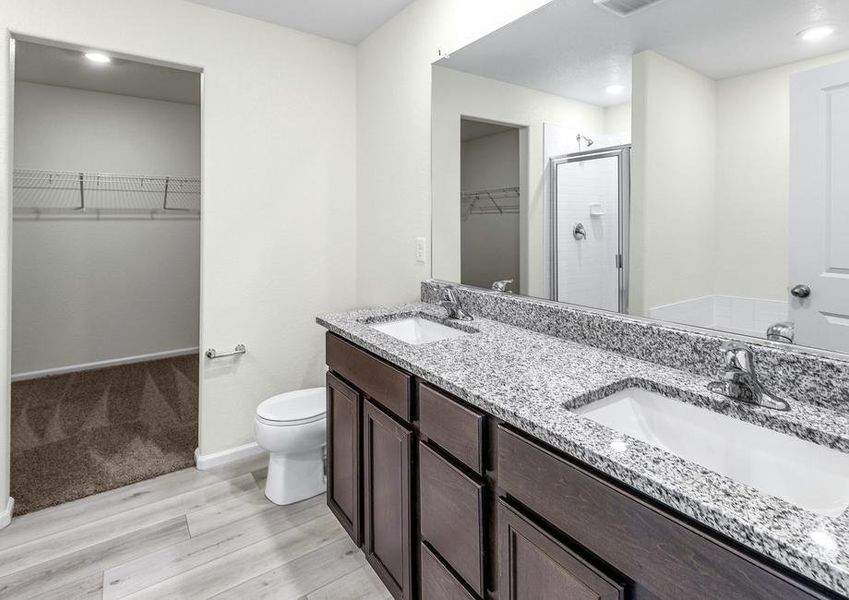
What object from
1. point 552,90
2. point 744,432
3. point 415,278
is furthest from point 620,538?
point 415,278

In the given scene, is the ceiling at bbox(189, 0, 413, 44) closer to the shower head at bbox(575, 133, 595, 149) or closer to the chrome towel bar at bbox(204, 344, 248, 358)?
the shower head at bbox(575, 133, 595, 149)

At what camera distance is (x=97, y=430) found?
2.85m

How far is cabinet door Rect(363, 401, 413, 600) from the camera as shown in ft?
4.43

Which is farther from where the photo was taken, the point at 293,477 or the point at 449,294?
the point at 293,477

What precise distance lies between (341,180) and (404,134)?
585mm

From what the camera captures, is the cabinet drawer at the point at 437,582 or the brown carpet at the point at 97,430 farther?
the brown carpet at the point at 97,430

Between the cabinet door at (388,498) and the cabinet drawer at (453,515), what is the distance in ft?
0.29

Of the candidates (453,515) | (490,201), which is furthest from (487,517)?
(490,201)

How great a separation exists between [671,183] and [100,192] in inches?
174

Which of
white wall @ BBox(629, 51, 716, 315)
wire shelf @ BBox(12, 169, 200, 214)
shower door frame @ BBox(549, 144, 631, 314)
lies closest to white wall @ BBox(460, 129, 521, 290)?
shower door frame @ BBox(549, 144, 631, 314)

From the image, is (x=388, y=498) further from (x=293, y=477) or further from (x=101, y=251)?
(x=101, y=251)

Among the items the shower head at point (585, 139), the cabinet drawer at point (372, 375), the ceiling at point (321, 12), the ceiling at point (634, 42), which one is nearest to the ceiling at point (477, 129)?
the ceiling at point (634, 42)

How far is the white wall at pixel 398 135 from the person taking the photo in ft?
6.77

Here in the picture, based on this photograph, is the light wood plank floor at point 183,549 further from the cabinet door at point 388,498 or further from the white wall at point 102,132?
the white wall at point 102,132
